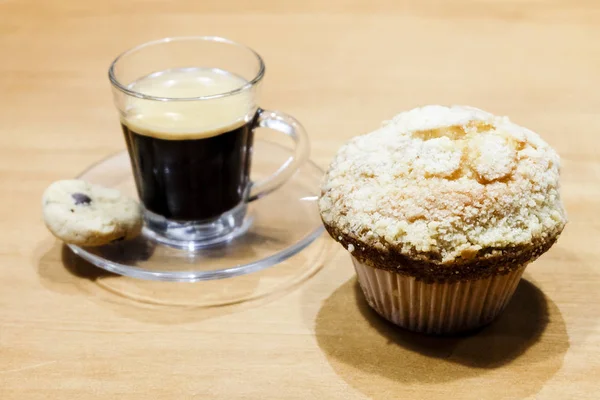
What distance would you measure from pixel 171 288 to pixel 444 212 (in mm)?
434

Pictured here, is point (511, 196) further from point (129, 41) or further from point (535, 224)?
point (129, 41)

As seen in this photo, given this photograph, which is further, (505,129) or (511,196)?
(505,129)

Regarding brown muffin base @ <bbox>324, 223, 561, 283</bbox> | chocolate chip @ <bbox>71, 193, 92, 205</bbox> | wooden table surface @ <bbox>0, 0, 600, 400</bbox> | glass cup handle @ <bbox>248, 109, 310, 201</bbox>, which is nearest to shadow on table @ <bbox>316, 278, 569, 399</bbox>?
wooden table surface @ <bbox>0, 0, 600, 400</bbox>

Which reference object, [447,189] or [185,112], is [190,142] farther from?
[447,189]

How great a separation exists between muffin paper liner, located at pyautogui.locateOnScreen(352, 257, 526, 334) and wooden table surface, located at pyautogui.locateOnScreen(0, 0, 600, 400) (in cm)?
2

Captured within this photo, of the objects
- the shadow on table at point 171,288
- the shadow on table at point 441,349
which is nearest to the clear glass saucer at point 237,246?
the shadow on table at point 171,288

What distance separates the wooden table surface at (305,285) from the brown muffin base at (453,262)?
0.39 feet

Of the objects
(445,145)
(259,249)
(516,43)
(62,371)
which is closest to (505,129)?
(445,145)

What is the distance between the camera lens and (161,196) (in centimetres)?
112

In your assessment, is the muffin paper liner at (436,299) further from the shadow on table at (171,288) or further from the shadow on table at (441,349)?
the shadow on table at (171,288)

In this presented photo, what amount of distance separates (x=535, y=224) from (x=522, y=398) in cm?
21

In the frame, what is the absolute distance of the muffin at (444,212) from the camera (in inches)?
31.8

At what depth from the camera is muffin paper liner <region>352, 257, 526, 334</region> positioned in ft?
2.83

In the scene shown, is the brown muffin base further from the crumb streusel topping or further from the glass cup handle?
the glass cup handle
